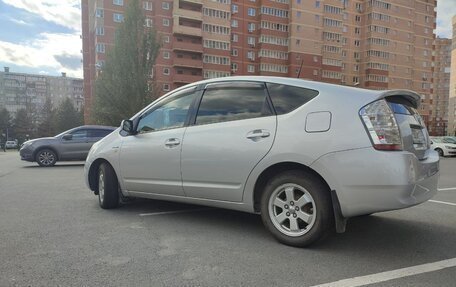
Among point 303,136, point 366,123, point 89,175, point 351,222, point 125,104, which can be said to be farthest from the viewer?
point 125,104

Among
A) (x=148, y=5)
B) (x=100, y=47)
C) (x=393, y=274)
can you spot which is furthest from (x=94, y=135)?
(x=148, y=5)

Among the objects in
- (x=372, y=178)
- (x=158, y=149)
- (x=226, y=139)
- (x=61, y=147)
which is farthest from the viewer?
(x=61, y=147)

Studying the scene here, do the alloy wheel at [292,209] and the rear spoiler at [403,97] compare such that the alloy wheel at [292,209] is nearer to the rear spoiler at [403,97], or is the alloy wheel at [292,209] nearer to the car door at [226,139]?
the car door at [226,139]

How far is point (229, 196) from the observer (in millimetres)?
4074

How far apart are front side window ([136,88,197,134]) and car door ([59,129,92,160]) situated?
31.6ft

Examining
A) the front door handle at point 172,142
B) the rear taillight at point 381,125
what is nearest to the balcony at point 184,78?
the front door handle at point 172,142

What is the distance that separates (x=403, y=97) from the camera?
3754 mm

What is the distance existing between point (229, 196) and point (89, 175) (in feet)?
9.12

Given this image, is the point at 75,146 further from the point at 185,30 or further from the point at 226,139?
the point at 185,30

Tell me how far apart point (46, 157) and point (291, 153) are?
12.4m

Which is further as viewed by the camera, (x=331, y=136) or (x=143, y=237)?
(x=143, y=237)

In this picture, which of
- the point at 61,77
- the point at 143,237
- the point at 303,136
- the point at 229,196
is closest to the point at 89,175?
the point at 143,237

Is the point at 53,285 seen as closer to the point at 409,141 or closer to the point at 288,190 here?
the point at 288,190

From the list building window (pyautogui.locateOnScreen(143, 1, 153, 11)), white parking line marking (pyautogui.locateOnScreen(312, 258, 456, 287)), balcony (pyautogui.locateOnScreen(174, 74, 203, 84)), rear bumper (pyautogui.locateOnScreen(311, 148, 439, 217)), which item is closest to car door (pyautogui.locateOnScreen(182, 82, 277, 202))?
rear bumper (pyautogui.locateOnScreen(311, 148, 439, 217))
